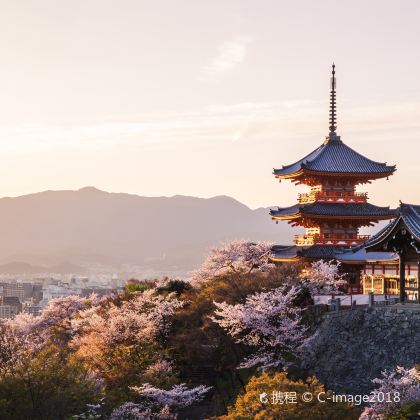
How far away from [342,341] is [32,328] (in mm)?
34215

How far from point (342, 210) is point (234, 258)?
9.52 metres

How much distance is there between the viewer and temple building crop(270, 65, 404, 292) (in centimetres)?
4818

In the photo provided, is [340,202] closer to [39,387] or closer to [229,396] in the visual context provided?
[229,396]

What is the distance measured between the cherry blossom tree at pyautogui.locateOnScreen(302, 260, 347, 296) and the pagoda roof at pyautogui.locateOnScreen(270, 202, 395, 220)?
5.36 meters

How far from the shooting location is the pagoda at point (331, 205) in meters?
48.4

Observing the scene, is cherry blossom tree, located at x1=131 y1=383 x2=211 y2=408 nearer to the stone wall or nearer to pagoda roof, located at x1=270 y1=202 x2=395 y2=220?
the stone wall

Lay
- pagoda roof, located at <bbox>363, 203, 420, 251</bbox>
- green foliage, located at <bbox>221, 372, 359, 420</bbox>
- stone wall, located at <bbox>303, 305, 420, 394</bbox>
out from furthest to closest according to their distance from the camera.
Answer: pagoda roof, located at <bbox>363, 203, 420, 251</bbox>
stone wall, located at <bbox>303, 305, 420, 394</bbox>
green foliage, located at <bbox>221, 372, 359, 420</bbox>

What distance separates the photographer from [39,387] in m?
28.2

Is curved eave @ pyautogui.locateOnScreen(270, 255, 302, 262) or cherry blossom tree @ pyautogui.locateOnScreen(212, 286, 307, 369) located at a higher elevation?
curved eave @ pyautogui.locateOnScreen(270, 255, 302, 262)

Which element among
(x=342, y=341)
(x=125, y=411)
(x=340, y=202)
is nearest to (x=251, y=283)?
(x=342, y=341)

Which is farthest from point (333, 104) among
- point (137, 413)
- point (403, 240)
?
point (137, 413)

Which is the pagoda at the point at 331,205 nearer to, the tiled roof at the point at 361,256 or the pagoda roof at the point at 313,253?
the pagoda roof at the point at 313,253

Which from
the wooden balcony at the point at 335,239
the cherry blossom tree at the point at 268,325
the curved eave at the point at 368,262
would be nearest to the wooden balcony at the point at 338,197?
the wooden balcony at the point at 335,239

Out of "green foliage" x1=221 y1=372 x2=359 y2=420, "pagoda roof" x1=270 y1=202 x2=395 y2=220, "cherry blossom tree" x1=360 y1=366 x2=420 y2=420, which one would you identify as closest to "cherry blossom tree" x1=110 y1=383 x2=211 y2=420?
"green foliage" x1=221 y1=372 x2=359 y2=420
